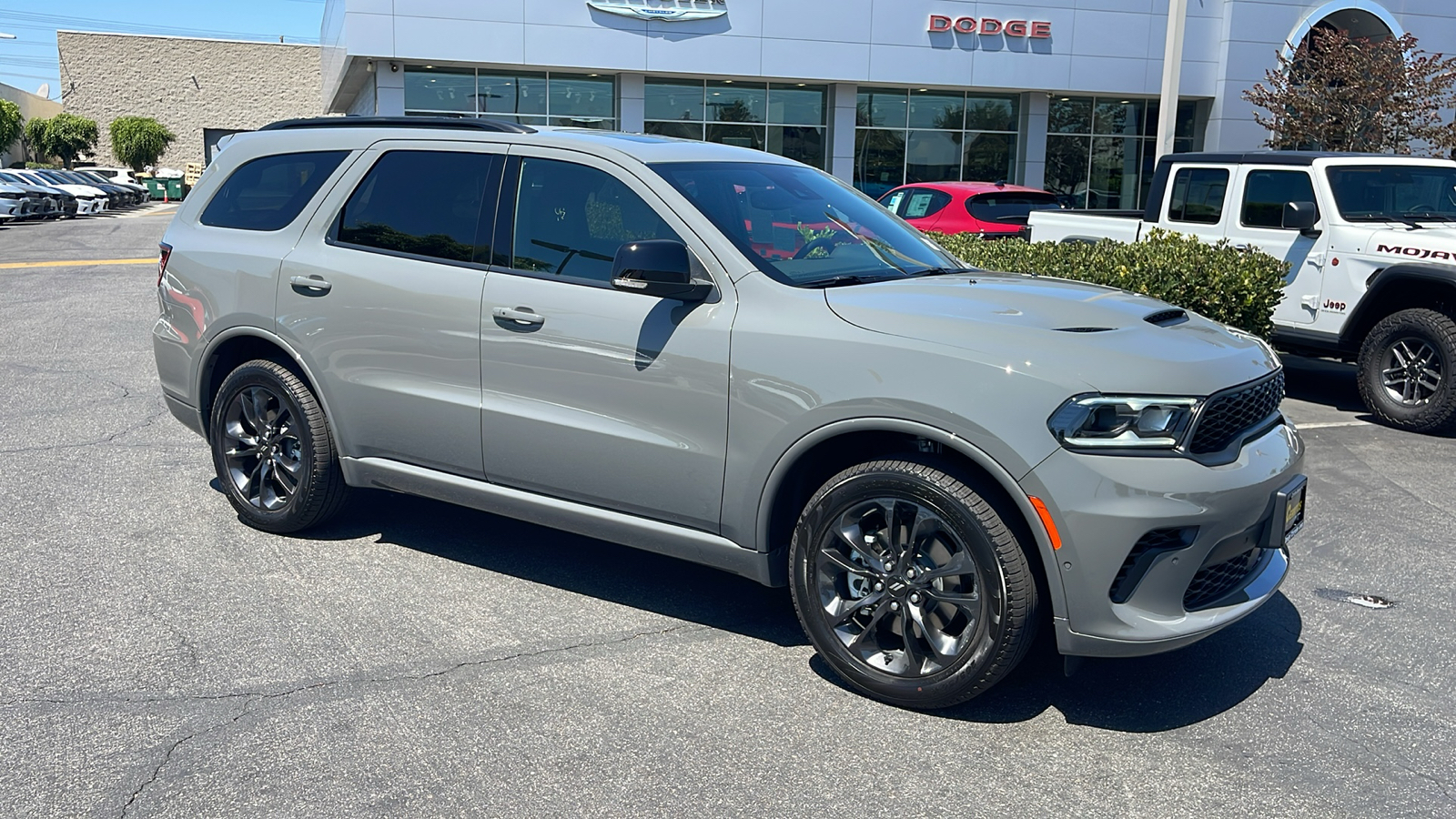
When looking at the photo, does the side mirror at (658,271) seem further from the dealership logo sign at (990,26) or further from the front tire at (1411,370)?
the dealership logo sign at (990,26)

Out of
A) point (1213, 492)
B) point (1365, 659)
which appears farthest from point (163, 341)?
point (1365, 659)

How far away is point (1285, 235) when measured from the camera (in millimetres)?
9430

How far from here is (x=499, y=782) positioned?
345 centimetres

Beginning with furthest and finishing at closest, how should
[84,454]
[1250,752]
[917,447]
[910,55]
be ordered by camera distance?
[910,55] → [84,454] → [917,447] → [1250,752]

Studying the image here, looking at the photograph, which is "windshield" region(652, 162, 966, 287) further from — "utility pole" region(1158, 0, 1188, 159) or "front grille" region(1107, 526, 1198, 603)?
"utility pole" region(1158, 0, 1188, 159)

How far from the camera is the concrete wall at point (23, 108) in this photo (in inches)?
2694

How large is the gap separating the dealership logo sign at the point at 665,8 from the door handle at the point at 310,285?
24463mm

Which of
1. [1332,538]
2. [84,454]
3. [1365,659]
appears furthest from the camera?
[84,454]

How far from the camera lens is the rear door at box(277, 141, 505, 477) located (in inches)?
191

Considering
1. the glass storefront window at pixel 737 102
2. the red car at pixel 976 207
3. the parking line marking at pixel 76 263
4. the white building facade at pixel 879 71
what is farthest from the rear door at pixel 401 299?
the glass storefront window at pixel 737 102

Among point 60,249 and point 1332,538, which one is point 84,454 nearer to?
point 1332,538

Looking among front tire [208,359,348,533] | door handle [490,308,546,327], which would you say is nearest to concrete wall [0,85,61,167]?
front tire [208,359,348,533]

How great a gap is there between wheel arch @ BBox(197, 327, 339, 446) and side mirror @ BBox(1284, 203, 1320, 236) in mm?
7206

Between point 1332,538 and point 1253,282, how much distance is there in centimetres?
330
